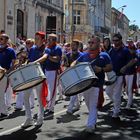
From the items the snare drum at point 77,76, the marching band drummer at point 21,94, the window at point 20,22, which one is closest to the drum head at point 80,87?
the snare drum at point 77,76

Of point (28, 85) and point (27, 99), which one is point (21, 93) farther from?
point (28, 85)

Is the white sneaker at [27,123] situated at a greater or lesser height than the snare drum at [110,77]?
lesser

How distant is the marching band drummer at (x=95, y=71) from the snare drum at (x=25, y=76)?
0.80m

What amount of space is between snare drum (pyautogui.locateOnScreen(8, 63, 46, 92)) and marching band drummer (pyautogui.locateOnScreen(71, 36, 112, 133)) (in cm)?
80

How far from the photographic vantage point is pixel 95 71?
9.72 meters

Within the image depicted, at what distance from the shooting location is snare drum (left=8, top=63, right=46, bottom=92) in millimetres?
9297

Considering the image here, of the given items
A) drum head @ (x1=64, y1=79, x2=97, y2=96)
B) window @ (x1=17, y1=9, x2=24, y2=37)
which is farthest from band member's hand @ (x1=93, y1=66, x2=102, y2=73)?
window @ (x1=17, y1=9, x2=24, y2=37)

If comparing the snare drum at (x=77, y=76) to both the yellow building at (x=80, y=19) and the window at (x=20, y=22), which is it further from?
the yellow building at (x=80, y=19)

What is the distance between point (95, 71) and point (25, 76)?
1375 millimetres

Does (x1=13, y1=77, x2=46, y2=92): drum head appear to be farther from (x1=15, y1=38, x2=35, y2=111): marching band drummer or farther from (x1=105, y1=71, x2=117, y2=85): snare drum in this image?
(x1=15, y1=38, x2=35, y2=111): marching band drummer

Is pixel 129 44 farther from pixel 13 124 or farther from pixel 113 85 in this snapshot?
pixel 13 124

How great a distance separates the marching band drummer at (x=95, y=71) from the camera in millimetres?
9641

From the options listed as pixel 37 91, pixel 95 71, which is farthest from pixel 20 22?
pixel 95 71

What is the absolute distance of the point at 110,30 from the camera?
104688 mm
